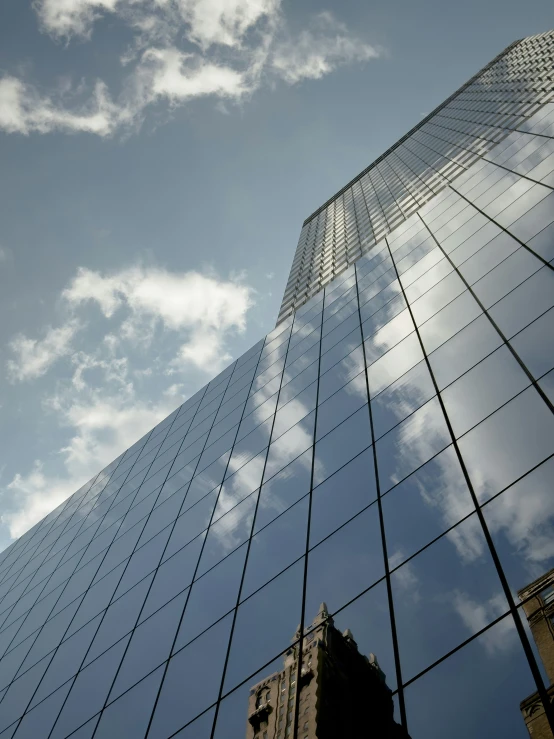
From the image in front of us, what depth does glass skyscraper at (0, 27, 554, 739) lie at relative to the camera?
6711 mm

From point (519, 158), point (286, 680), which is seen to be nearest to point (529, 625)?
point (286, 680)

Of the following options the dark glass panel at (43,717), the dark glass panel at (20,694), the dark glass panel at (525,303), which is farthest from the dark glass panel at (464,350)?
the dark glass panel at (20,694)

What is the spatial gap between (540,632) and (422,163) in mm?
45359

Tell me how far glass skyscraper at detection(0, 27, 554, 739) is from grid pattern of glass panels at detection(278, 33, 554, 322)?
8706mm

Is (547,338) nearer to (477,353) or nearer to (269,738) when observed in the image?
(477,353)

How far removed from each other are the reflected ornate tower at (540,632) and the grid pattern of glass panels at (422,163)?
68.5 feet

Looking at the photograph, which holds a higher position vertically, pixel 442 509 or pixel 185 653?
pixel 185 653

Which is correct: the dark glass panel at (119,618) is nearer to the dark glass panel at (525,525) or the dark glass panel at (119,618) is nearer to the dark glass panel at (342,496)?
the dark glass panel at (342,496)

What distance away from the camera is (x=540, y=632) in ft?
19.5

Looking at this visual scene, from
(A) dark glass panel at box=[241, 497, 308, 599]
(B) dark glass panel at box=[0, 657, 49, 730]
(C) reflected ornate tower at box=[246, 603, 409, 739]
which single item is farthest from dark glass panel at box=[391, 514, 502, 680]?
(B) dark glass panel at box=[0, 657, 49, 730]

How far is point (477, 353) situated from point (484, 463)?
9.81 ft

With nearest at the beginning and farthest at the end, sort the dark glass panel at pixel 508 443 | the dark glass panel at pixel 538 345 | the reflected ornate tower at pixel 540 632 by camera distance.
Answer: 1. the reflected ornate tower at pixel 540 632
2. the dark glass panel at pixel 508 443
3. the dark glass panel at pixel 538 345

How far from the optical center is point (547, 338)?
9.09m

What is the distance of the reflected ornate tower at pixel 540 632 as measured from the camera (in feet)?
17.4
